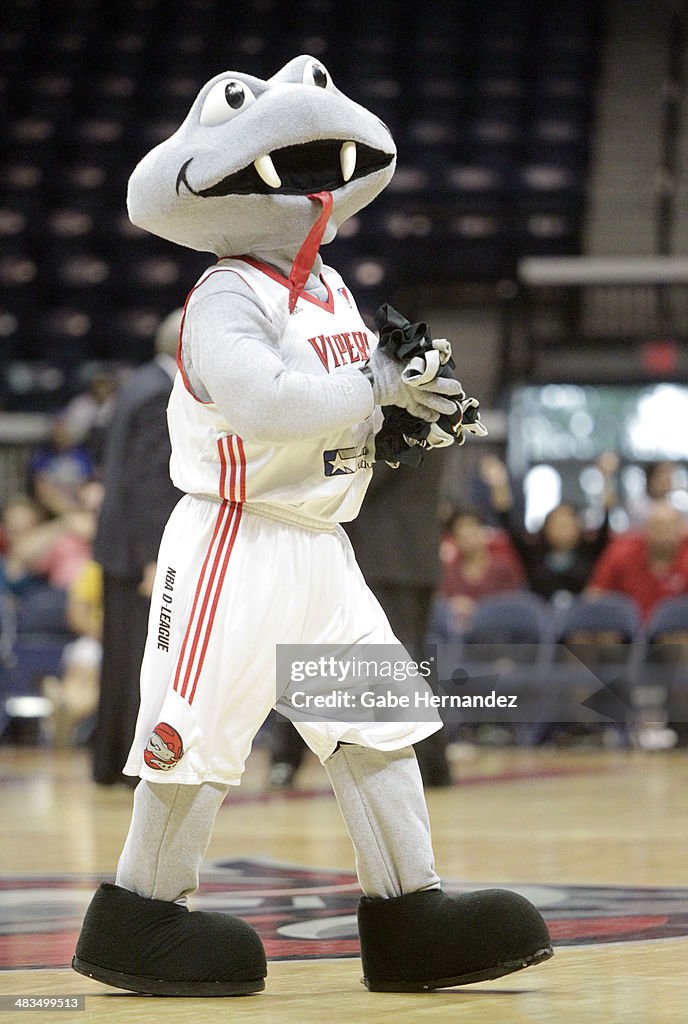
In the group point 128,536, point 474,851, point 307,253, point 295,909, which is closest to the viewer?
point 307,253

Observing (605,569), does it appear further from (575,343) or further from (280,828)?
(280,828)

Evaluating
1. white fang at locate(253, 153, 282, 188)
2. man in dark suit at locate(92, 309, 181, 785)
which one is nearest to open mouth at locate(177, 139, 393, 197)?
white fang at locate(253, 153, 282, 188)

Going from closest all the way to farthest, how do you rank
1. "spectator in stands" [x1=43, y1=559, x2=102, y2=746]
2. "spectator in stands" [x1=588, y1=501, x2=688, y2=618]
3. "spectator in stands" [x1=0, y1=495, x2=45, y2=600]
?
"spectator in stands" [x1=43, y1=559, x2=102, y2=746]
"spectator in stands" [x1=588, y1=501, x2=688, y2=618]
"spectator in stands" [x1=0, y1=495, x2=45, y2=600]

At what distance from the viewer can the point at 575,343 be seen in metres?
11.5

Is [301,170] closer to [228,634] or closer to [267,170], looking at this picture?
[267,170]

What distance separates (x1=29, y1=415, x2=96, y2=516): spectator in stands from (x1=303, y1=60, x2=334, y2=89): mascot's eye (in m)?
7.11

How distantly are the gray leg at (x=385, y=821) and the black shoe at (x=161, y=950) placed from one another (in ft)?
0.74

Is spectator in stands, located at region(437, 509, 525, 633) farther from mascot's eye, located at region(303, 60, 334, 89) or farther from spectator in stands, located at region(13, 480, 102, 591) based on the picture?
mascot's eye, located at region(303, 60, 334, 89)

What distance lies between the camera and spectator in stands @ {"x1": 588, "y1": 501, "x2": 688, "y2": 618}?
8453 millimetres

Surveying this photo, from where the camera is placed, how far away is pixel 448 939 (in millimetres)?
2467

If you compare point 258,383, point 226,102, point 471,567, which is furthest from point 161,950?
point 471,567

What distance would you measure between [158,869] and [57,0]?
13.9m

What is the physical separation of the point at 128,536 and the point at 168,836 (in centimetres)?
334

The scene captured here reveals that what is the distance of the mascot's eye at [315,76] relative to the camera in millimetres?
2685
